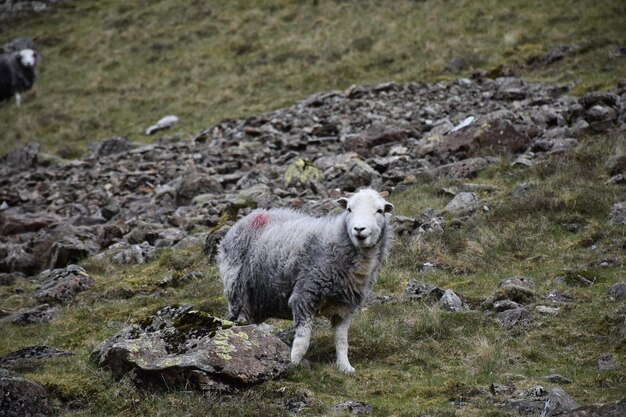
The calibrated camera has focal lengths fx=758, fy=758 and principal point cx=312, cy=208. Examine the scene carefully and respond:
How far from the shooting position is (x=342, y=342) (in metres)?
9.36

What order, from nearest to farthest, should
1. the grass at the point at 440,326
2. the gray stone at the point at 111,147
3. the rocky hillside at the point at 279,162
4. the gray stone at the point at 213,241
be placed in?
the grass at the point at 440,326
the gray stone at the point at 213,241
the rocky hillside at the point at 279,162
the gray stone at the point at 111,147

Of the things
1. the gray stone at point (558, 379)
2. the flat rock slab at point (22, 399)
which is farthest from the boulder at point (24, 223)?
the gray stone at point (558, 379)

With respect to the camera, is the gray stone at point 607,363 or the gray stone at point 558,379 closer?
the gray stone at point 558,379

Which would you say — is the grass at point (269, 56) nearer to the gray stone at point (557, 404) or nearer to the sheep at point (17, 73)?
the sheep at point (17, 73)

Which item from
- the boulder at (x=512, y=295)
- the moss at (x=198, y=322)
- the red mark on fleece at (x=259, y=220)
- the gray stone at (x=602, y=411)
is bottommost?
the boulder at (x=512, y=295)

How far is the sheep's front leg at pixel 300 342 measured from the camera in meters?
9.12

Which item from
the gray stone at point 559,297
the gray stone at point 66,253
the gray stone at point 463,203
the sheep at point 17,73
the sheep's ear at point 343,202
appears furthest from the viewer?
the sheep at point 17,73

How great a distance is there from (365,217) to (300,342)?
1720 mm

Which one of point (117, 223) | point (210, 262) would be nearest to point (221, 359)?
point (210, 262)

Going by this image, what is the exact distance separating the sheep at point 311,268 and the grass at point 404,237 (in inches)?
25.2

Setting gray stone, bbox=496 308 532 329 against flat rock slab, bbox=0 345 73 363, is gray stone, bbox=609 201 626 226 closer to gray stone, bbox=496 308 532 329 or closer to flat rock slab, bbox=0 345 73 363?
gray stone, bbox=496 308 532 329

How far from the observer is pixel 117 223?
19141mm

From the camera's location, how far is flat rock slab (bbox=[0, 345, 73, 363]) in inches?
407

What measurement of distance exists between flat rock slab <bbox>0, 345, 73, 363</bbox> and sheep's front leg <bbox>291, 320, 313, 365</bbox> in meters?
3.48
